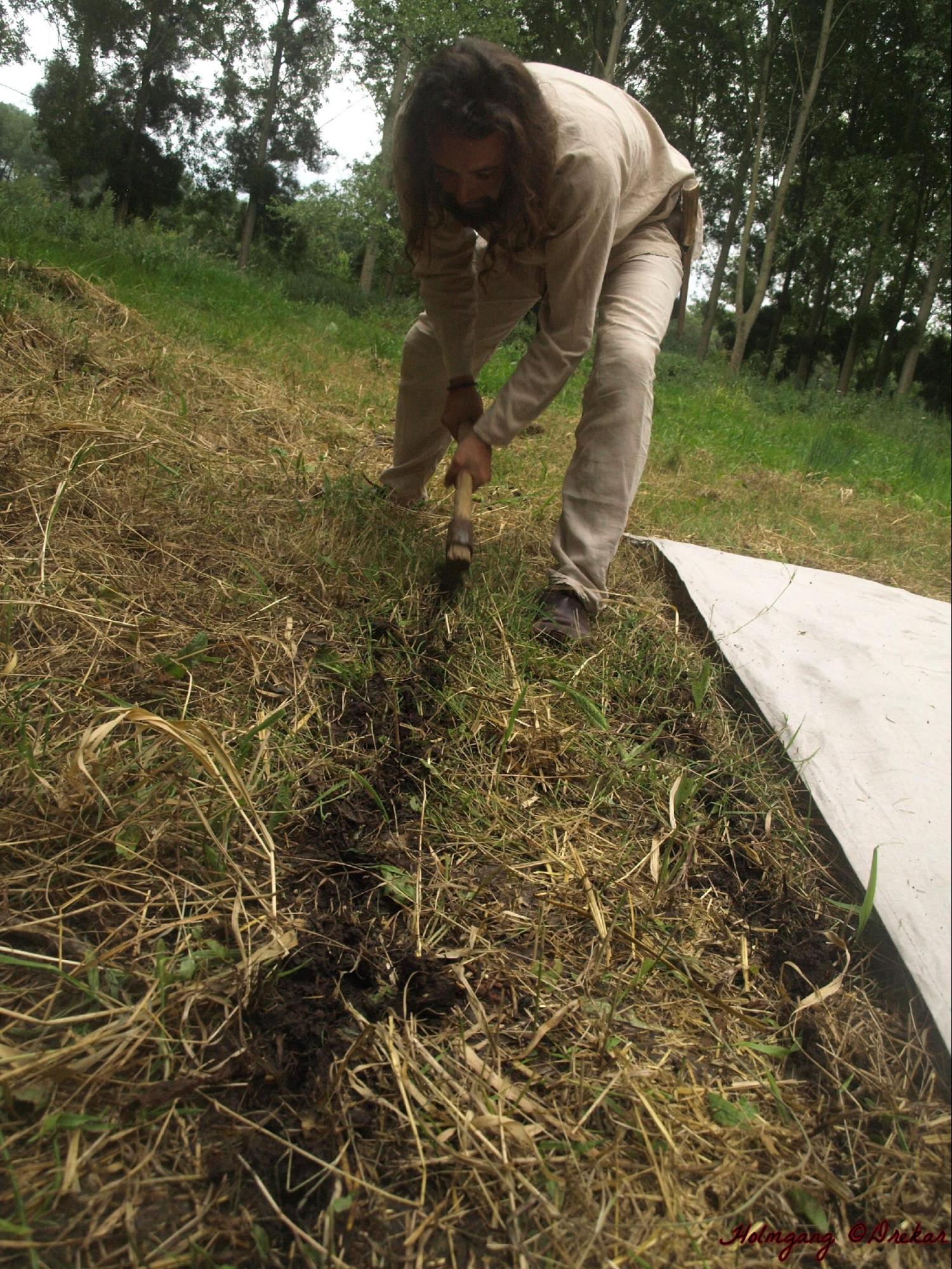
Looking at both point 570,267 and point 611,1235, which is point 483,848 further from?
point 570,267

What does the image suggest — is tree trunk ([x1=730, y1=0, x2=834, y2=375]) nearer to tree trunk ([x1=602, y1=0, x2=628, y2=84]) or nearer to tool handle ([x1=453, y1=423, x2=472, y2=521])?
tree trunk ([x1=602, y1=0, x2=628, y2=84])

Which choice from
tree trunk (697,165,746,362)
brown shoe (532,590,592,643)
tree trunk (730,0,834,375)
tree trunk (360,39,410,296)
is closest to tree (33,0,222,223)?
tree trunk (360,39,410,296)

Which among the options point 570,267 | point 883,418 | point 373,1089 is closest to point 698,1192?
point 373,1089

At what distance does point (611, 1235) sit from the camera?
0.71m

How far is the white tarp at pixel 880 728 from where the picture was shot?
530 millimetres

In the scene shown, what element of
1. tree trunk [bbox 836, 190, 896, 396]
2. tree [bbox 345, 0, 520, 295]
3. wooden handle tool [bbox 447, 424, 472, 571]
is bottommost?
wooden handle tool [bbox 447, 424, 472, 571]

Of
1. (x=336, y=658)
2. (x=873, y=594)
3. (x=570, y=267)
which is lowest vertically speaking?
(x=336, y=658)

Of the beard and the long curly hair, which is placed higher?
the long curly hair

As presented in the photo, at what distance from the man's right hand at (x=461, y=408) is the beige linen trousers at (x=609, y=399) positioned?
228 millimetres

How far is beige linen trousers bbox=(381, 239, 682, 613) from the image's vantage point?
5.81 ft

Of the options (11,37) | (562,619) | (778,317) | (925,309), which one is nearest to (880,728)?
(562,619)

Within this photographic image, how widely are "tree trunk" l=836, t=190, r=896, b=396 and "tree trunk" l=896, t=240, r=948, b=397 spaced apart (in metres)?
0.45

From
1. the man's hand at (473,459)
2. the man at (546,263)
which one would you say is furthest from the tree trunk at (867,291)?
the man's hand at (473,459)

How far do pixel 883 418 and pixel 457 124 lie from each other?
5322 millimetres
